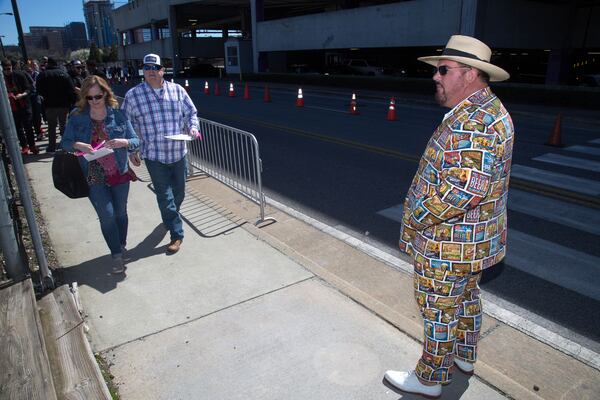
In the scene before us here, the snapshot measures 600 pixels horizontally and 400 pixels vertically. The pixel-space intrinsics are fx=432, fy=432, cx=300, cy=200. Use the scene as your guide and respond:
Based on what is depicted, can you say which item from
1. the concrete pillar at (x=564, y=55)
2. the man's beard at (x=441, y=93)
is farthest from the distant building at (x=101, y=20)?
the man's beard at (x=441, y=93)

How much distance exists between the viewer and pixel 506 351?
3.14 m

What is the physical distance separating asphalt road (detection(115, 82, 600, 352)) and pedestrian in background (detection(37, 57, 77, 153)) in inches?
171

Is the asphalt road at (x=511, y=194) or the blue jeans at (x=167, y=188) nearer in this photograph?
the asphalt road at (x=511, y=194)

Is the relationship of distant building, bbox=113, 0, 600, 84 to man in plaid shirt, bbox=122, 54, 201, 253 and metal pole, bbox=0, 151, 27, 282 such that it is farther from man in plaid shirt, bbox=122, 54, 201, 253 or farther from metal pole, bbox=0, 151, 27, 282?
metal pole, bbox=0, 151, 27, 282

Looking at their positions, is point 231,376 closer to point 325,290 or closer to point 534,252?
point 325,290

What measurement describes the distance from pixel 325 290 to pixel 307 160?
17.5ft

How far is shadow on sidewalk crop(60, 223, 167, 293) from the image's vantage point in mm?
4098

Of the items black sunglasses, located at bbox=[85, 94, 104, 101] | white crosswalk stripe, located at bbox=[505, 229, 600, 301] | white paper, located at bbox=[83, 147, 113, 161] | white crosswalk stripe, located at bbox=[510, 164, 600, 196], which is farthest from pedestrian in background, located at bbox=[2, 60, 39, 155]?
white crosswalk stripe, located at bbox=[510, 164, 600, 196]

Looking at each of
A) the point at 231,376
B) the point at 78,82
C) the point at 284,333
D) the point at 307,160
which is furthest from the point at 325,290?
the point at 78,82

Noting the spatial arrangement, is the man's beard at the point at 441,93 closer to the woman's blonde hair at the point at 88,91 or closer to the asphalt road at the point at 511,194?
the asphalt road at the point at 511,194

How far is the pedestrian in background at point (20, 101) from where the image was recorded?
877 centimetres

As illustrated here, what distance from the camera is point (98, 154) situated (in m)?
3.91

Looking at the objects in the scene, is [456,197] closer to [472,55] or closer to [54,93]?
[472,55]

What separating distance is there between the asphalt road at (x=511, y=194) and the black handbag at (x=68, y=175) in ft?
9.69
